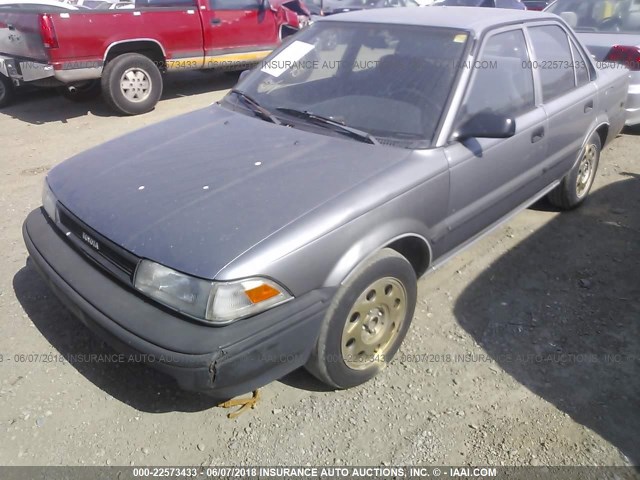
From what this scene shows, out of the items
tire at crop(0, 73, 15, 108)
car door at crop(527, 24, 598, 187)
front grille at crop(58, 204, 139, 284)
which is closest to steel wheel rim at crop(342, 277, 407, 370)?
front grille at crop(58, 204, 139, 284)

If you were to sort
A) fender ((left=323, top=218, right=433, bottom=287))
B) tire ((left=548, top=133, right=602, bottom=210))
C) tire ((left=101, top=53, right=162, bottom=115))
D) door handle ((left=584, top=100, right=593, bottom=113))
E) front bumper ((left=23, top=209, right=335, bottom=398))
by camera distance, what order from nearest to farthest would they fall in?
front bumper ((left=23, top=209, right=335, bottom=398)) < fender ((left=323, top=218, right=433, bottom=287)) < door handle ((left=584, top=100, right=593, bottom=113)) < tire ((left=548, top=133, right=602, bottom=210)) < tire ((left=101, top=53, right=162, bottom=115))

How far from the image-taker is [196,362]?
2.06 m

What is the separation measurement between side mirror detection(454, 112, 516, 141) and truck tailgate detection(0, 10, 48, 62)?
5.57m

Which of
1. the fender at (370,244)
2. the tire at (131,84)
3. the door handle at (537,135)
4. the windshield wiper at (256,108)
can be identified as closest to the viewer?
the fender at (370,244)

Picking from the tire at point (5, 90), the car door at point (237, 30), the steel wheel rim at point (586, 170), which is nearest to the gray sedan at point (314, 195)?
the steel wheel rim at point (586, 170)

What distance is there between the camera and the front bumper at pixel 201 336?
6.85 feet

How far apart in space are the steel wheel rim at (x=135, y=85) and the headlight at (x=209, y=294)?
18.8 ft

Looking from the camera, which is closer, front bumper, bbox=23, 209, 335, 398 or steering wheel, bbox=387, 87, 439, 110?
front bumper, bbox=23, 209, 335, 398

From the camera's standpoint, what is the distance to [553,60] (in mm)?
3842

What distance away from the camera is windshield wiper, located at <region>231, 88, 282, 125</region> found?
3.22m

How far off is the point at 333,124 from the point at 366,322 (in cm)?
112

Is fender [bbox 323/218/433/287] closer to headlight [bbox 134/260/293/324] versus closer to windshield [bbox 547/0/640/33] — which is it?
headlight [bbox 134/260/293/324]

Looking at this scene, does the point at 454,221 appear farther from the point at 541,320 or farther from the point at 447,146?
the point at 541,320

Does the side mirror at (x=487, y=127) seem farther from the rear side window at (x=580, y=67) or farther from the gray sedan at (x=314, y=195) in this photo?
the rear side window at (x=580, y=67)
